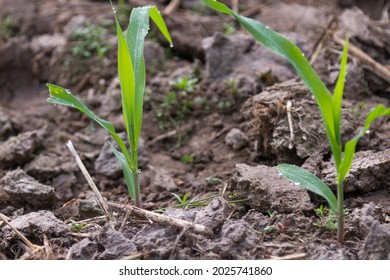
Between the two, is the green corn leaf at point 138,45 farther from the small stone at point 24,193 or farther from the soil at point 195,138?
the small stone at point 24,193

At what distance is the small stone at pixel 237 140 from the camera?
2.54 meters

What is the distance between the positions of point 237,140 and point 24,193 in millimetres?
870

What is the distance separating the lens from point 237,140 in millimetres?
2547

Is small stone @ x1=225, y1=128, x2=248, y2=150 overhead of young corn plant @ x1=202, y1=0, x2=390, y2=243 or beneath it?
beneath

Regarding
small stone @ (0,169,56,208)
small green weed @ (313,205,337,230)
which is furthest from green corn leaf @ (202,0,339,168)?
small stone @ (0,169,56,208)

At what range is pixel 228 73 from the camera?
113 inches

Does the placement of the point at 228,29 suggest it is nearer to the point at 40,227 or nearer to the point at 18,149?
the point at 18,149

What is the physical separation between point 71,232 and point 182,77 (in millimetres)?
1275

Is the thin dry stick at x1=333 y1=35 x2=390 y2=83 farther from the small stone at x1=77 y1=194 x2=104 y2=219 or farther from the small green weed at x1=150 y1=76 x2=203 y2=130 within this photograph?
the small stone at x1=77 y1=194 x2=104 y2=219

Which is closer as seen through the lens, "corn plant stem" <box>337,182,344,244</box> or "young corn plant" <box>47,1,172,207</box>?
"corn plant stem" <box>337,182,344,244</box>

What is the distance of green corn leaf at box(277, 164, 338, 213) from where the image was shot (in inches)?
67.0

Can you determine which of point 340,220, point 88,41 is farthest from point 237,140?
point 88,41
